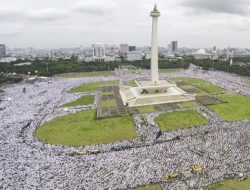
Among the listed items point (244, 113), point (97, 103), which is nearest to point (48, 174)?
point (97, 103)

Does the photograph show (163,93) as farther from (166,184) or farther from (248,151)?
(166,184)

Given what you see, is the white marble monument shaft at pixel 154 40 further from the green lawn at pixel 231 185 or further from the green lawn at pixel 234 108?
the green lawn at pixel 231 185

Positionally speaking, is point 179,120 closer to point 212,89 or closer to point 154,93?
point 154,93

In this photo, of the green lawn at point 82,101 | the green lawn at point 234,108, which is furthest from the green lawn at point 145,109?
the green lawn at point 82,101

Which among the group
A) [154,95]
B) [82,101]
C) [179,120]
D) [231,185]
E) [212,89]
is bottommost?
[231,185]

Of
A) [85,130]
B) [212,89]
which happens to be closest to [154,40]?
[212,89]
